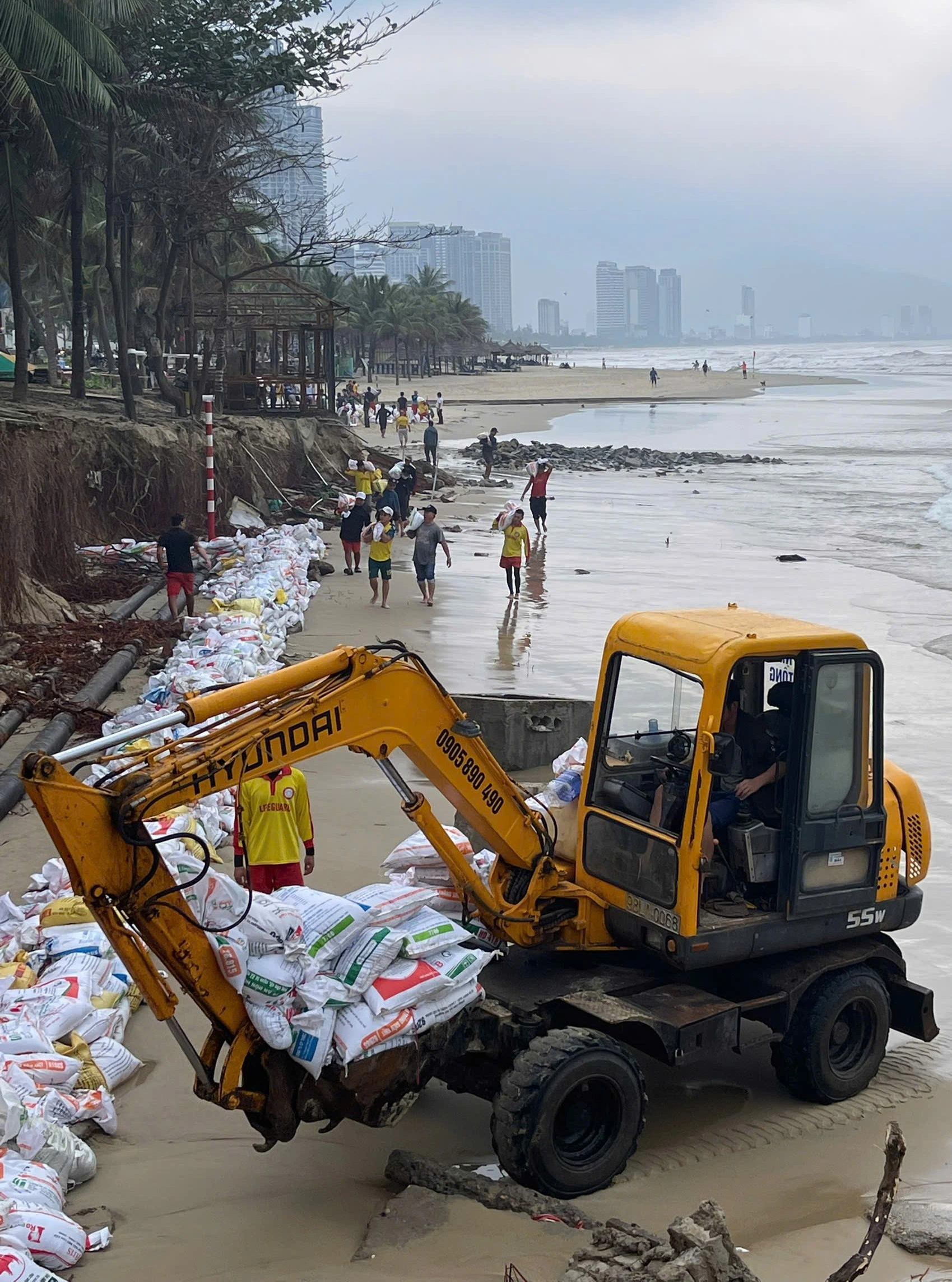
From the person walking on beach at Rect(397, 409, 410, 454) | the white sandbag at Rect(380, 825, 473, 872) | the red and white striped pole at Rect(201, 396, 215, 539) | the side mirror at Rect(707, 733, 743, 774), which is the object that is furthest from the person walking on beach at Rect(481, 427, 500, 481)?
the side mirror at Rect(707, 733, 743, 774)

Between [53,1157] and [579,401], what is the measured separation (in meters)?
72.5

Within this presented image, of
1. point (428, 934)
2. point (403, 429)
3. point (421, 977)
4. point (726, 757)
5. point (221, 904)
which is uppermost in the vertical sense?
point (403, 429)

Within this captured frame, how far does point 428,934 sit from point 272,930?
2.10 ft

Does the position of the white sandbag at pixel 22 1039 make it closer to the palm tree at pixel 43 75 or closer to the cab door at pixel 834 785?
the cab door at pixel 834 785

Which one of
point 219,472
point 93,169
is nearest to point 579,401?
point 93,169

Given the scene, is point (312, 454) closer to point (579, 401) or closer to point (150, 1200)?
point (150, 1200)

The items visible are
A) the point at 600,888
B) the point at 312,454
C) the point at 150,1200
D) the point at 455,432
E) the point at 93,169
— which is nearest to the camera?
the point at 150,1200

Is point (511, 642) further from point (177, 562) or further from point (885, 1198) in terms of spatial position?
point (885, 1198)

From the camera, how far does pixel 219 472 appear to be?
2478cm

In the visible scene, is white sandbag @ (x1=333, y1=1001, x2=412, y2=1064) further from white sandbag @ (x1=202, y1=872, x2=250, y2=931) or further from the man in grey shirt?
the man in grey shirt

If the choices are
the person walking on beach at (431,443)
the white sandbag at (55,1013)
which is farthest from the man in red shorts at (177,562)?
the person walking on beach at (431,443)

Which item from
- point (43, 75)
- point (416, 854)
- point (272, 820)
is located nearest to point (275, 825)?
point (272, 820)

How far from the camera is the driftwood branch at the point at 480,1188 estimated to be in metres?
5.23

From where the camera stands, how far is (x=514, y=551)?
60.5ft
